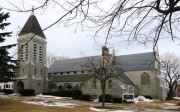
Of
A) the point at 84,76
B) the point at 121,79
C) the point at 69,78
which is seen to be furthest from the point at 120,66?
the point at 69,78

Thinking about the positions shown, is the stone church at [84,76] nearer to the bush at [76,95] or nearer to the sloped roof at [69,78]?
the sloped roof at [69,78]

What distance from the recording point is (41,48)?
61.8 m

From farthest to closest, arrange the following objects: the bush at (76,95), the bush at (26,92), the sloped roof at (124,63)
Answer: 1. the sloped roof at (124,63)
2. the bush at (26,92)
3. the bush at (76,95)

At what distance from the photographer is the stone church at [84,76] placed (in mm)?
53562

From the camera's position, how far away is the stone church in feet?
176

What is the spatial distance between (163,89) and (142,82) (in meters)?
4.27

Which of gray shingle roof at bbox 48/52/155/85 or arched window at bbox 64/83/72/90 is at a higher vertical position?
gray shingle roof at bbox 48/52/155/85

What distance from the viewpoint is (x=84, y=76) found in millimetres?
59438

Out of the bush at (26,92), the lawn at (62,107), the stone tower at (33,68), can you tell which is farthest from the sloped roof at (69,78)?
the lawn at (62,107)

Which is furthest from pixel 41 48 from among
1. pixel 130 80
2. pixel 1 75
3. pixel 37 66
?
pixel 1 75

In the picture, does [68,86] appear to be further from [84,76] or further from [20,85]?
[20,85]

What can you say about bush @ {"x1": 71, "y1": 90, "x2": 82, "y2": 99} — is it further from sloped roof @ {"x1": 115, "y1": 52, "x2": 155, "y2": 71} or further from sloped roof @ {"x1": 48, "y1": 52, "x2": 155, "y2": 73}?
sloped roof @ {"x1": 115, "y1": 52, "x2": 155, "y2": 71}

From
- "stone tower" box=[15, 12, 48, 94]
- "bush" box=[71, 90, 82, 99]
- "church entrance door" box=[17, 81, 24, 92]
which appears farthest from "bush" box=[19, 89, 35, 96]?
"bush" box=[71, 90, 82, 99]

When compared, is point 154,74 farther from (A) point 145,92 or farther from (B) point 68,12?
(B) point 68,12
